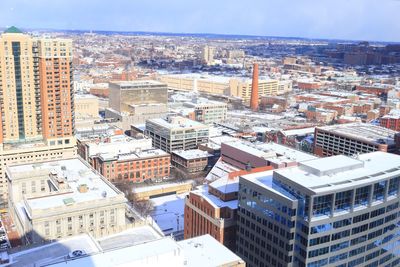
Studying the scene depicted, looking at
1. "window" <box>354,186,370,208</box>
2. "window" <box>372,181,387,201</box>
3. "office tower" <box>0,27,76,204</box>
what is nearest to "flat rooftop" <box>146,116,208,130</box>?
"office tower" <box>0,27,76,204</box>

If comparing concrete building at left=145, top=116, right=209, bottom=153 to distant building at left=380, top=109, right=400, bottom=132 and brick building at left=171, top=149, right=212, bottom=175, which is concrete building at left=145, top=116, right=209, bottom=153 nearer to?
brick building at left=171, top=149, right=212, bottom=175

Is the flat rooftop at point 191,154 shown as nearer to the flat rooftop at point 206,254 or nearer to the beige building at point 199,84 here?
the flat rooftop at point 206,254

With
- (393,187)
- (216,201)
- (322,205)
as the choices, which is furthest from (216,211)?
(393,187)

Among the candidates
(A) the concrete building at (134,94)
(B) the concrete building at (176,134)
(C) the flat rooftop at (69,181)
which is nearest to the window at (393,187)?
(C) the flat rooftop at (69,181)

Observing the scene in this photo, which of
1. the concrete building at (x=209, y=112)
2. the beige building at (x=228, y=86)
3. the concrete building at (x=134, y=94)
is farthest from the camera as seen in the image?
the beige building at (x=228, y=86)

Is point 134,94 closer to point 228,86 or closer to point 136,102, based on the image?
point 136,102

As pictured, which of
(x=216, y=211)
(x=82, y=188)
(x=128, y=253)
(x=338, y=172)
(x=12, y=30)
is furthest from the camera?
(x=12, y=30)
